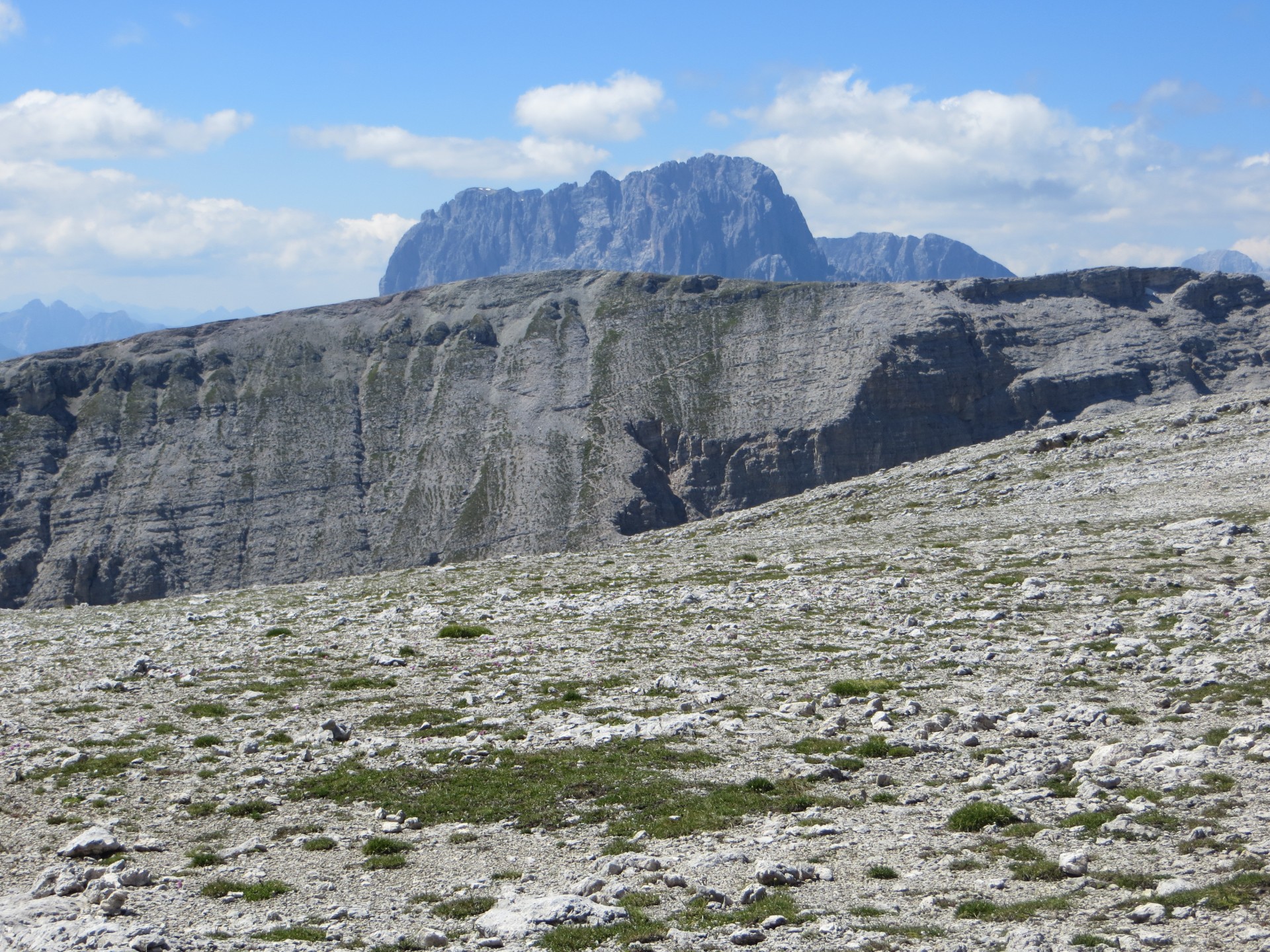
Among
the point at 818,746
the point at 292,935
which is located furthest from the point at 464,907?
the point at 818,746

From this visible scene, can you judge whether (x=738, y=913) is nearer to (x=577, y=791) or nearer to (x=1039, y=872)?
(x=1039, y=872)

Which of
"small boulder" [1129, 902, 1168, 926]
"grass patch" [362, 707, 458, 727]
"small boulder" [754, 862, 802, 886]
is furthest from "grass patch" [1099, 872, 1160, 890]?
"grass patch" [362, 707, 458, 727]

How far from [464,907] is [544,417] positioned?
161 metres

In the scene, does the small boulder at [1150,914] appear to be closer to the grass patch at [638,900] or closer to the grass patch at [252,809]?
the grass patch at [638,900]

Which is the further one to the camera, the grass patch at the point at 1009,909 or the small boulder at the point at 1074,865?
the small boulder at the point at 1074,865

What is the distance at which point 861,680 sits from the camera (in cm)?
2312

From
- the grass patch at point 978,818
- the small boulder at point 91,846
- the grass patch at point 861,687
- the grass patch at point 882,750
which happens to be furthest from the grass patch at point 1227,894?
the small boulder at point 91,846

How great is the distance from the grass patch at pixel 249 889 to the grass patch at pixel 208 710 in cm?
1009

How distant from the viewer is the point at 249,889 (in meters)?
13.5

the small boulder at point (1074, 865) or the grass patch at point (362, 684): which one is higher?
the small boulder at point (1074, 865)

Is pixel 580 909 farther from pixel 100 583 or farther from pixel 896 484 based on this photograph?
pixel 100 583

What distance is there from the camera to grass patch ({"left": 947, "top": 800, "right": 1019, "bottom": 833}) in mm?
14398

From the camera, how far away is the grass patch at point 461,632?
31.3 m

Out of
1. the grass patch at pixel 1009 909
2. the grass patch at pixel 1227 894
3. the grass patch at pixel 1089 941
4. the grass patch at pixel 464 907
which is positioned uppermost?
the grass patch at pixel 1227 894
